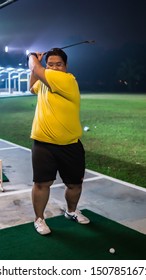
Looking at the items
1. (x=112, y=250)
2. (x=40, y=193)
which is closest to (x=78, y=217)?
(x=40, y=193)

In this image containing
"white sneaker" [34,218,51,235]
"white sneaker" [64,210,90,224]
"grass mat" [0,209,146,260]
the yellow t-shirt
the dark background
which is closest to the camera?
"grass mat" [0,209,146,260]

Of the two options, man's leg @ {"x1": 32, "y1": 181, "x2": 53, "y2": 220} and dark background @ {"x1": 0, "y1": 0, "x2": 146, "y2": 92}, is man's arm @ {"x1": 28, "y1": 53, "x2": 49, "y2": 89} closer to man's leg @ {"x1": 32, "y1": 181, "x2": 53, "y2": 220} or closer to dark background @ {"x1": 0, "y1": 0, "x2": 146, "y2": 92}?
man's leg @ {"x1": 32, "y1": 181, "x2": 53, "y2": 220}

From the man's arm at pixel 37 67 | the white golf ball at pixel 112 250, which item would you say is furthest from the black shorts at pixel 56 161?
the white golf ball at pixel 112 250

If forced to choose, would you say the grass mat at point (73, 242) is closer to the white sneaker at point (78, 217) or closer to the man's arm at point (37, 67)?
the white sneaker at point (78, 217)

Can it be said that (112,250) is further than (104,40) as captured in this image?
No

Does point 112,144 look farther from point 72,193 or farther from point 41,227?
point 41,227

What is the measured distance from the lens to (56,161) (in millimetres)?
3039

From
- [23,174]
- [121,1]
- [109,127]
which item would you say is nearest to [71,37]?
[121,1]

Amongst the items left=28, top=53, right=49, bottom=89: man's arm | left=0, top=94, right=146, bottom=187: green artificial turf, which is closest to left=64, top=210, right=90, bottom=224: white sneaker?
left=28, top=53, right=49, bottom=89: man's arm

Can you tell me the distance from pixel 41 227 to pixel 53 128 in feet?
2.84

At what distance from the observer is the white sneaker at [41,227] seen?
307 centimetres

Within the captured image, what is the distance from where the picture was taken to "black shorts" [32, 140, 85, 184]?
2969 mm

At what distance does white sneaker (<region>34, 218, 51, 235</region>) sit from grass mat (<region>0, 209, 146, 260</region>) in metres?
0.04

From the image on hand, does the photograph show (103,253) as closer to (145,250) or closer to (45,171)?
(145,250)
